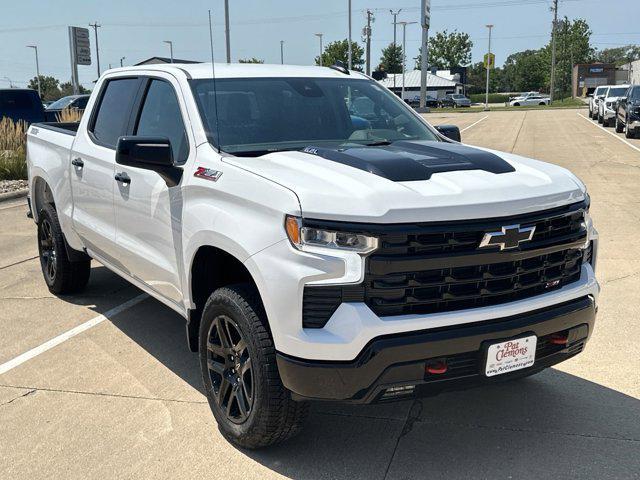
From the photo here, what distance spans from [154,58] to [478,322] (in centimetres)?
363

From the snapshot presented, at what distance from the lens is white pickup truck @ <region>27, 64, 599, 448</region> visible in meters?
2.88

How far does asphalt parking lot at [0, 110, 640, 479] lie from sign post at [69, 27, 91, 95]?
2080cm

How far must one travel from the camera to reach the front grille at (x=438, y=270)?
2.87 metres

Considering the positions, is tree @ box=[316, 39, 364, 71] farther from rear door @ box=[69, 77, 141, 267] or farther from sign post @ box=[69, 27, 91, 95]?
rear door @ box=[69, 77, 141, 267]

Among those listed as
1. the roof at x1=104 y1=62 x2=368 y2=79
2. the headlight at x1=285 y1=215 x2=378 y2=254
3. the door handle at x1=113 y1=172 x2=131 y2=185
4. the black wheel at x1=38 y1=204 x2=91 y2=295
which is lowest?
the black wheel at x1=38 y1=204 x2=91 y2=295

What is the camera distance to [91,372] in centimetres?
456

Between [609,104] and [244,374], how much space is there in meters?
30.2

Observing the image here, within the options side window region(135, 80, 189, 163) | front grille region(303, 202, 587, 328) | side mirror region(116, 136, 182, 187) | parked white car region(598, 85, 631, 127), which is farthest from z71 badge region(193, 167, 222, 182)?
parked white car region(598, 85, 631, 127)

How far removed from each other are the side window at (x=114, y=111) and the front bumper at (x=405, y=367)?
8.39 ft

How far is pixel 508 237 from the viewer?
3.04 m

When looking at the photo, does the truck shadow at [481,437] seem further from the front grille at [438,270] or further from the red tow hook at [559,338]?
the front grille at [438,270]

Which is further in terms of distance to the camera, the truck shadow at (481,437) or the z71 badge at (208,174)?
the z71 badge at (208,174)

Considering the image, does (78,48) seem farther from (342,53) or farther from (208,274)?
(342,53)

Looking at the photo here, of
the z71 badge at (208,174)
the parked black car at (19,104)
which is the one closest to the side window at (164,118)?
the z71 badge at (208,174)
